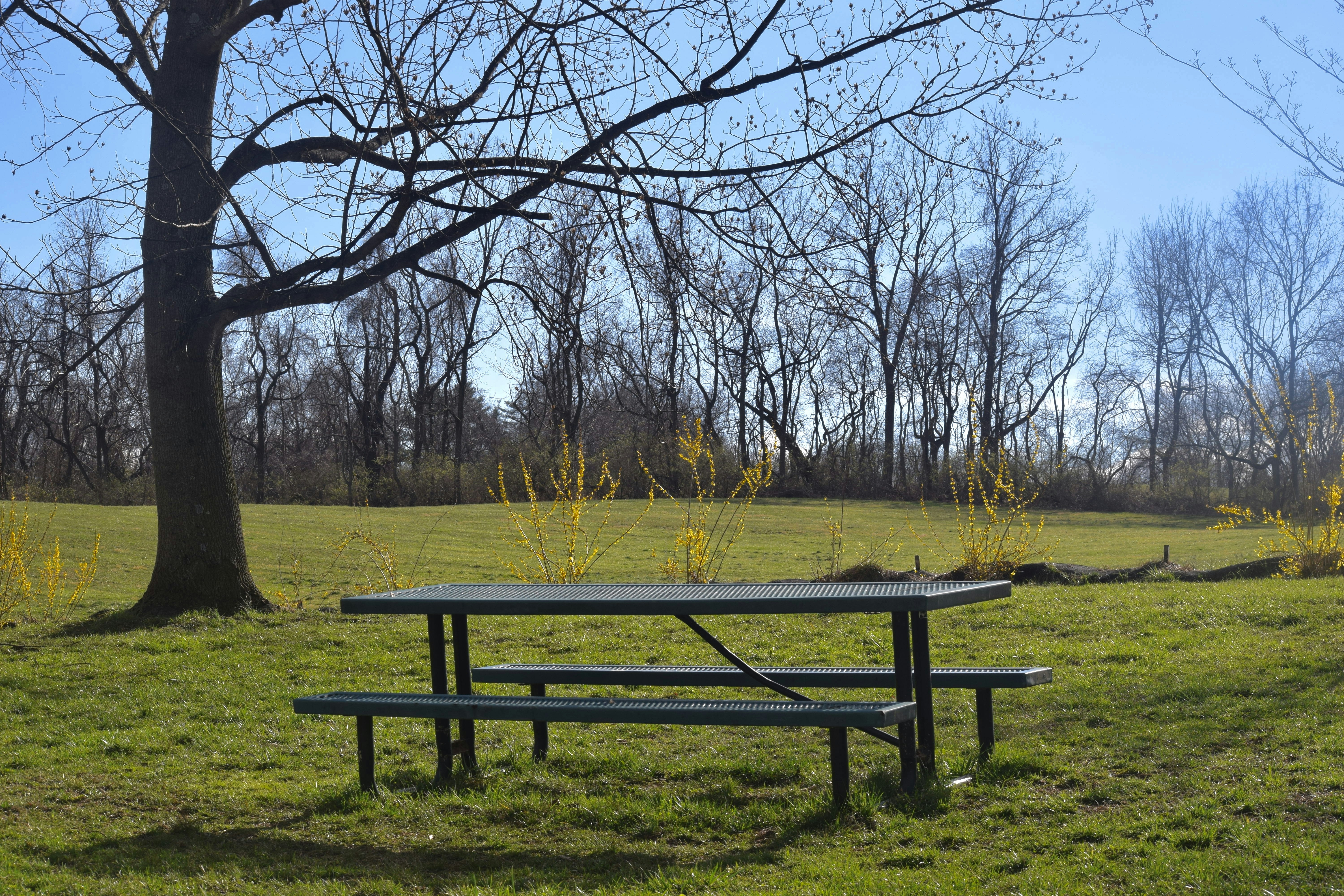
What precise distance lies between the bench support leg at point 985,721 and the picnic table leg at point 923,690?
46 cm

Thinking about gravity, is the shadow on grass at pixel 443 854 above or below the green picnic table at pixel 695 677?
below

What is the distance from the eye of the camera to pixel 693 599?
161 inches

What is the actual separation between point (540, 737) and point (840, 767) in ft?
5.81

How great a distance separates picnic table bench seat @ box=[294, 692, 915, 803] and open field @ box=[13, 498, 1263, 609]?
9942mm

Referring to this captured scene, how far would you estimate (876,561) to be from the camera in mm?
13602

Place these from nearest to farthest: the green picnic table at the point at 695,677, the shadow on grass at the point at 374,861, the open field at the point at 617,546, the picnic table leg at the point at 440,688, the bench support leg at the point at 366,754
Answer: the shadow on grass at the point at 374,861 < the green picnic table at the point at 695,677 < the bench support leg at the point at 366,754 < the picnic table leg at the point at 440,688 < the open field at the point at 617,546

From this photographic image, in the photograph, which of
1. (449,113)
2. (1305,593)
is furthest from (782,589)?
(1305,593)

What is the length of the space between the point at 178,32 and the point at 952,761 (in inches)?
381

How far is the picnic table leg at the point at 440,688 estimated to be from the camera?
475cm

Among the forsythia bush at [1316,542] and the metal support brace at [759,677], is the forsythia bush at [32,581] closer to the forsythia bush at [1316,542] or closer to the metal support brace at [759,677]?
the metal support brace at [759,677]

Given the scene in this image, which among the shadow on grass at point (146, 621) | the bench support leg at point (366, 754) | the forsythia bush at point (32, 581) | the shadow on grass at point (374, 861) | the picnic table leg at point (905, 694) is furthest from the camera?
the forsythia bush at point (32, 581)

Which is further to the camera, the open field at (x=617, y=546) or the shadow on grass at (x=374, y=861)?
the open field at (x=617, y=546)

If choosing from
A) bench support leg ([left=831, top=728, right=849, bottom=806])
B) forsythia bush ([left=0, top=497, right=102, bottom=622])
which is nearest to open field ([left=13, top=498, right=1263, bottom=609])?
forsythia bush ([left=0, top=497, right=102, bottom=622])

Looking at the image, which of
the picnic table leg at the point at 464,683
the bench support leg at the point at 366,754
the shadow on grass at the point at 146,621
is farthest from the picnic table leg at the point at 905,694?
the shadow on grass at the point at 146,621
